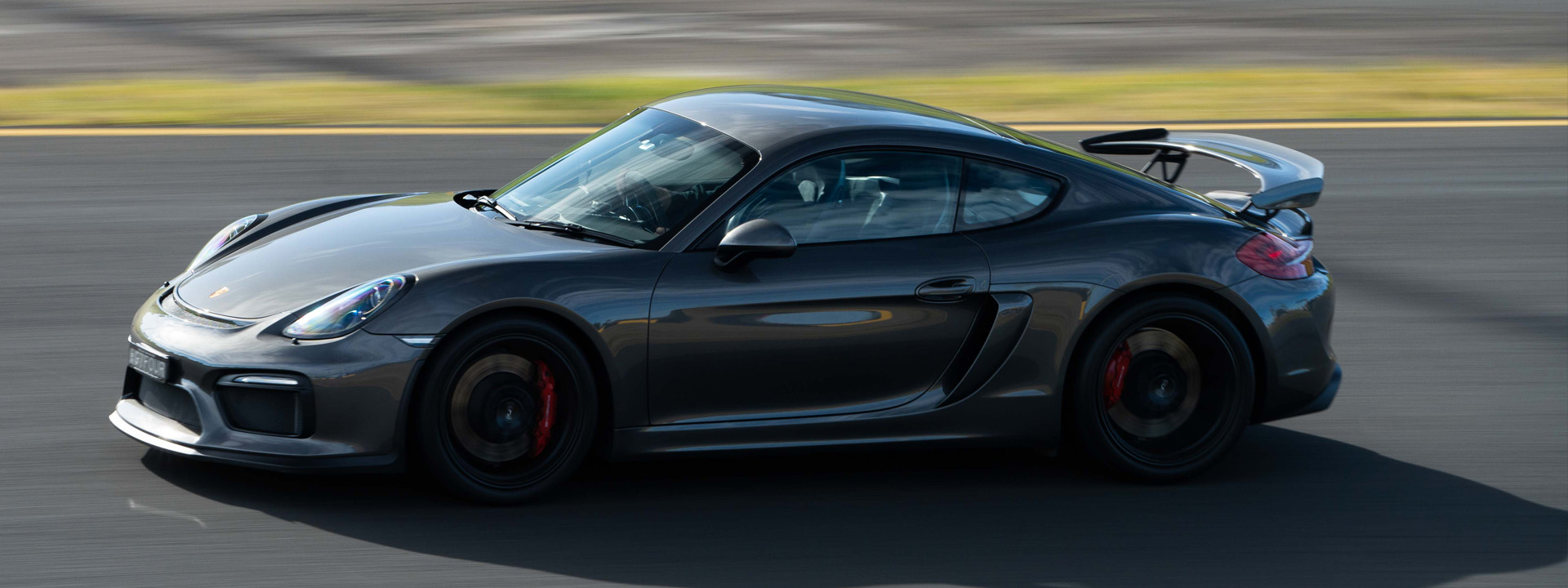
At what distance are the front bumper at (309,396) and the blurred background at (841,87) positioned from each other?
22cm

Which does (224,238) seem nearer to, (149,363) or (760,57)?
(149,363)

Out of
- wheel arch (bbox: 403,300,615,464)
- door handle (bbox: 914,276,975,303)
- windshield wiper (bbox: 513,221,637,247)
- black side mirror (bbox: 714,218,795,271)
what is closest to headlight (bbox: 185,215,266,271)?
windshield wiper (bbox: 513,221,637,247)

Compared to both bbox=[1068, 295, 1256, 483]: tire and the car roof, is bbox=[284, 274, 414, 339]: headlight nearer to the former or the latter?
the car roof

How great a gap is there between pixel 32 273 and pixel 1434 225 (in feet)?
24.4

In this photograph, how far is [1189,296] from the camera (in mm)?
5238

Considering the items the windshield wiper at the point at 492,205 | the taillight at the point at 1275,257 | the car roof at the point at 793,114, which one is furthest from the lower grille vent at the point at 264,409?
the taillight at the point at 1275,257

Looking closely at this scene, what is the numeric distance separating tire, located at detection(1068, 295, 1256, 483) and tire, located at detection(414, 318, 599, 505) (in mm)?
1630

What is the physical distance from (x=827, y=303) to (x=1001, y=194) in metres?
0.78

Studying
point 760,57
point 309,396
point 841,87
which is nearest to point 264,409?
point 309,396

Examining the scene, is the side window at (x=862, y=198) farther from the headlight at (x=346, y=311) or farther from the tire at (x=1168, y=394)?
the headlight at (x=346, y=311)

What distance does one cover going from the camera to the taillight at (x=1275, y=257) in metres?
5.30

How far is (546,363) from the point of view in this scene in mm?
4676

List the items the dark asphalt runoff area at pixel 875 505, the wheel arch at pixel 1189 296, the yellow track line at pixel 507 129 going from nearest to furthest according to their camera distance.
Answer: the dark asphalt runoff area at pixel 875 505
the wheel arch at pixel 1189 296
the yellow track line at pixel 507 129

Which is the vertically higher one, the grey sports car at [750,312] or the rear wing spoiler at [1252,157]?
the rear wing spoiler at [1252,157]
